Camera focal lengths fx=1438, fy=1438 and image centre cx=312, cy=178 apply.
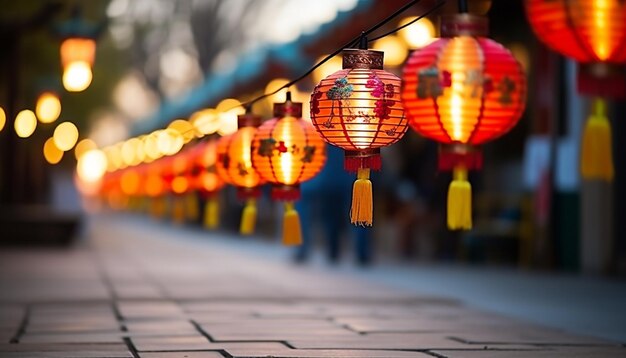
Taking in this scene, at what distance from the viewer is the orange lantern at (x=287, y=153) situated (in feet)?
36.4

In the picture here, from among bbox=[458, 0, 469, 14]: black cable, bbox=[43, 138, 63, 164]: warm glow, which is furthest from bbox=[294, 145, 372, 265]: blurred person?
bbox=[43, 138, 63, 164]: warm glow

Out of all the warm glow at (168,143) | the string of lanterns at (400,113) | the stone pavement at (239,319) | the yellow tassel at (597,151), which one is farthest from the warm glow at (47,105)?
the yellow tassel at (597,151)

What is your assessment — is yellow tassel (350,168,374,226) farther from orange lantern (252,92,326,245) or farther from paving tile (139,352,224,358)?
orange lantern (252,92,326,245)

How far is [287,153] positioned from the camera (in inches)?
438

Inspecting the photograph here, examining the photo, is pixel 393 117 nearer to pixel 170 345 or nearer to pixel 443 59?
pixel 443 59

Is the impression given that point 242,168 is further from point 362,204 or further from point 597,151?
point 597,151

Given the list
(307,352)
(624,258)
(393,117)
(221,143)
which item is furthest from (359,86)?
(624,258)

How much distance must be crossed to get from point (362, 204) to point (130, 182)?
32.7 meters

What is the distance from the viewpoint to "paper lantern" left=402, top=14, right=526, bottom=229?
8195mm

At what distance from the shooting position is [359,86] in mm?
9102

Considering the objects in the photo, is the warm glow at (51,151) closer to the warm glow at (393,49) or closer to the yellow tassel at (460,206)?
the warm glow at (393,49)

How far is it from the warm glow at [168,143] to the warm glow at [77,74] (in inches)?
350

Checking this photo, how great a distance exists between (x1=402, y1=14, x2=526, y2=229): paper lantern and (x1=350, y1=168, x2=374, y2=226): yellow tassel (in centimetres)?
56

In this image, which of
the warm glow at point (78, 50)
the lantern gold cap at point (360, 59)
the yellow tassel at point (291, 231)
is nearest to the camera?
the lantern gold cap at point (360, 59)
